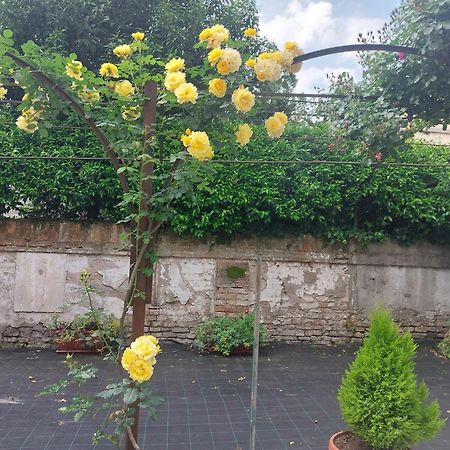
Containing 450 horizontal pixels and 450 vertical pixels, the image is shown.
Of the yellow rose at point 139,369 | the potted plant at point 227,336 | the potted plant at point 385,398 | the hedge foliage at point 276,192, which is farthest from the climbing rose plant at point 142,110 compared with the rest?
the potted plant at point 227,336

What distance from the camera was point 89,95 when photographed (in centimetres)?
240

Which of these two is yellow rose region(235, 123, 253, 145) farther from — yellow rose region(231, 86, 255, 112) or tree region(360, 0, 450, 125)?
tree region(360, 0, 450, 125)

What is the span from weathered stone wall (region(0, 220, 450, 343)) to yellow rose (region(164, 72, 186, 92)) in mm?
3973

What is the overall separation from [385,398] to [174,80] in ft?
6.68

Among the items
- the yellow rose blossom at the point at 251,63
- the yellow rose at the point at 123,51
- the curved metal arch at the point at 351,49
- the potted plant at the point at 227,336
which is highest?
the curved metal arch at the point at 351,49

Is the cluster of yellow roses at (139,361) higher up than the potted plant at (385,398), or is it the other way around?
the cluster of yellow roses at (139,361)

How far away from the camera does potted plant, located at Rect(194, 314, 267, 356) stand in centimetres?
575

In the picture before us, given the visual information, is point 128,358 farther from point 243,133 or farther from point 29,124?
point 29,124

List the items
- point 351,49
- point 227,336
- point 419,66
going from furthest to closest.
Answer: point 227,336 → point 419,66 → point 351,49

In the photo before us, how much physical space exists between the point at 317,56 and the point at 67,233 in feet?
14.9

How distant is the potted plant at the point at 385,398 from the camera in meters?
2.49

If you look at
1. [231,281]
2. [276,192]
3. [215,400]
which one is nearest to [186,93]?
[215,400]

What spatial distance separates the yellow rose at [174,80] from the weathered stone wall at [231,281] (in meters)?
3.97

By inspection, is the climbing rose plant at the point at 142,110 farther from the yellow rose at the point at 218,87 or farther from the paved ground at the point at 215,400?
the paved ground at the point at 215,400
